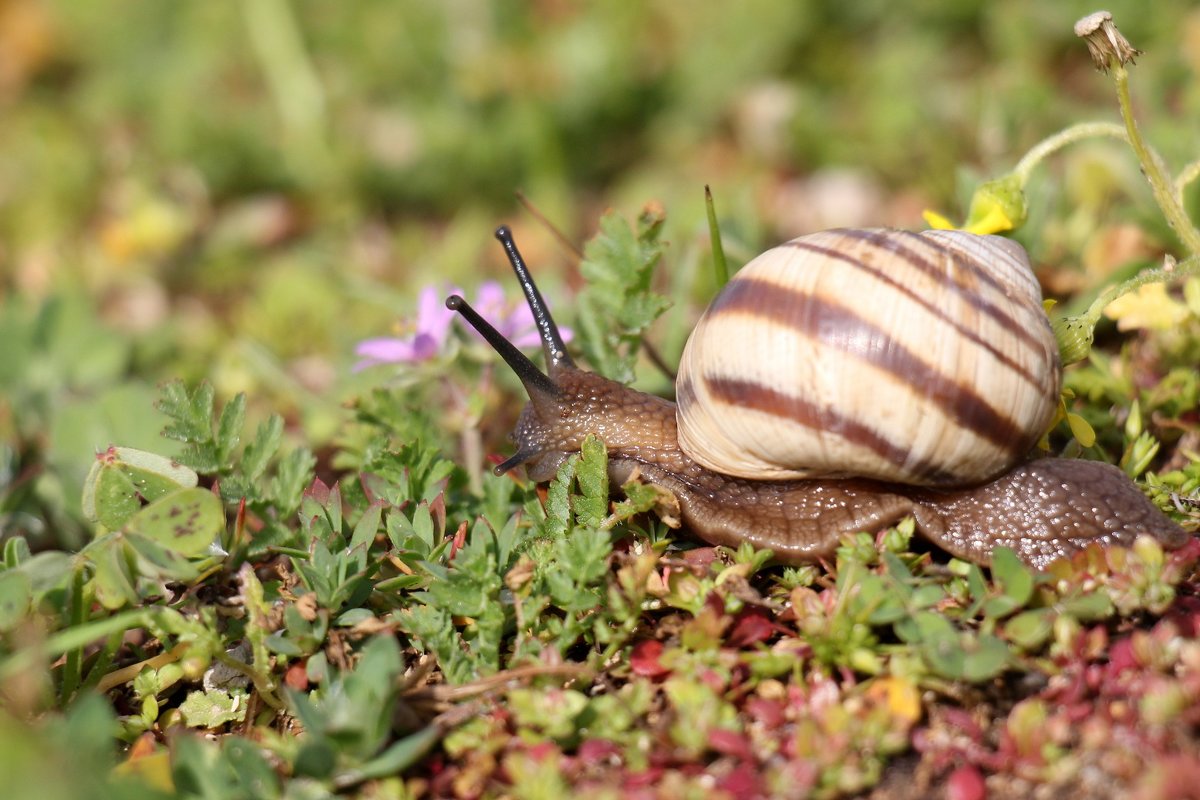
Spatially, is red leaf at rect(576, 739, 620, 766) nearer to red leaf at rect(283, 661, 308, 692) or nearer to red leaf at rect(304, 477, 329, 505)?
red leaf at rect(283, 661, 308, 692)

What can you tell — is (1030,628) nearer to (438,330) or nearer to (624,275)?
(624,275)

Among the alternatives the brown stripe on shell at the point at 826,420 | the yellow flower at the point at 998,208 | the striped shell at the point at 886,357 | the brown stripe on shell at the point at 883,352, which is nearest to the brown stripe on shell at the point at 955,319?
the striped shell at the point at 886,357

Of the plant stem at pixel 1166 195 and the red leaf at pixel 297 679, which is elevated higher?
the plant stem at pixel 1166 195

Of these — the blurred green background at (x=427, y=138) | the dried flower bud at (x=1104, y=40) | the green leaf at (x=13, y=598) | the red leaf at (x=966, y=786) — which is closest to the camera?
the red leaf at (x=966, y=786)

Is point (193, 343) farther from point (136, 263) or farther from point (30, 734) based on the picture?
point (30, 734)

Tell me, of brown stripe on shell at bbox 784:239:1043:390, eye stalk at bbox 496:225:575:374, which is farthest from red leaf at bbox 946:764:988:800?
eye stalk at bbox 496:225:575:374

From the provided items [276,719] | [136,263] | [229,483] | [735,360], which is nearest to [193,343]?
[136,263]

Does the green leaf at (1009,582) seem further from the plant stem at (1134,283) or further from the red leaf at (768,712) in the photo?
the plant stem at (1134,283)
